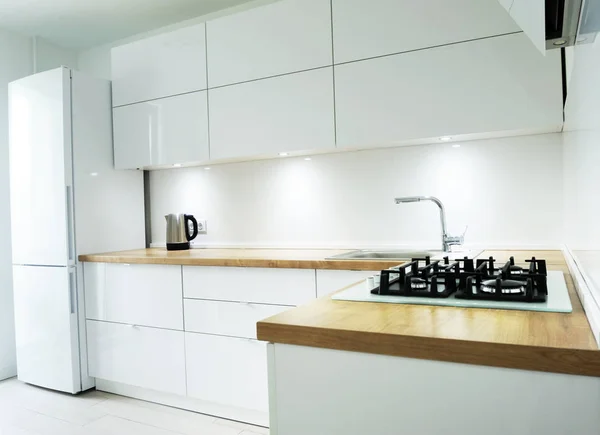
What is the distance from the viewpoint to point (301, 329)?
0.86 metres

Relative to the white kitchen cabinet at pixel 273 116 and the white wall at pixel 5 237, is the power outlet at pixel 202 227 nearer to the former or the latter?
the white kitchen cabinet at pixel 273 116

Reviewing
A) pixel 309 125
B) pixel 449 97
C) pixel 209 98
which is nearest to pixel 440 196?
pixel 449 97

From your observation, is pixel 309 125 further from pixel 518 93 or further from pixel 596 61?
pixel 596 61

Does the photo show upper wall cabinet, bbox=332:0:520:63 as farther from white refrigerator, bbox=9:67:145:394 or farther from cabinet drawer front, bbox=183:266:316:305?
white refrigerator, bbox=9:67:145:394

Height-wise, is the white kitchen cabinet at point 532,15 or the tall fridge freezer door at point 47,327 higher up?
the white kitchen cabinet at point 532,15

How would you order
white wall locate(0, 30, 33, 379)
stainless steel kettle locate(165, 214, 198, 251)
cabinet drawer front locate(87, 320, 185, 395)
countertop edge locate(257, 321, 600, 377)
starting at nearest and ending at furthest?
countertop edge locate(257, 321, 600, 377), cabinet drawer front locate(87, 320, 185, 395), stainless steel kettle locate(165, 214, 198, 251), white wall locate(0, 30, 33, 379)

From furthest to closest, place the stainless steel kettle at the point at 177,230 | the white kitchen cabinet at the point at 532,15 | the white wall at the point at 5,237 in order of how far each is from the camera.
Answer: the white wall at the point at 5,237 < the stainless steel kettle at the point at 177,230 < the white kitchen cabinet at the point at 532,15

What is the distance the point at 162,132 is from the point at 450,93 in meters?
1.71

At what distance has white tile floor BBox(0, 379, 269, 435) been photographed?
2.38 m

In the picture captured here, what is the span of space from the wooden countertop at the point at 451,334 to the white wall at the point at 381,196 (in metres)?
1.44

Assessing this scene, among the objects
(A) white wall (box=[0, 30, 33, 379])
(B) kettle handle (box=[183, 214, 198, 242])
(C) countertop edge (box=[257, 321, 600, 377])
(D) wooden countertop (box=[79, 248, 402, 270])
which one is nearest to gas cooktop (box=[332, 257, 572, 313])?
(C) countertop edge (box=[257, 321, 600, 377])

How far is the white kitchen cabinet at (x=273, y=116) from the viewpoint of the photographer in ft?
7.98

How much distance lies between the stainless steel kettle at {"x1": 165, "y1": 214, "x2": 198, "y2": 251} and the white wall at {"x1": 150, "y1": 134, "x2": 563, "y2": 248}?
6.2 inches

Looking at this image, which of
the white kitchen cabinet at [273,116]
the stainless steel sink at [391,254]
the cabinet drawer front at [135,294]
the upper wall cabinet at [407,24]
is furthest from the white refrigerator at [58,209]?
the stainless steel sink at [391,254]
